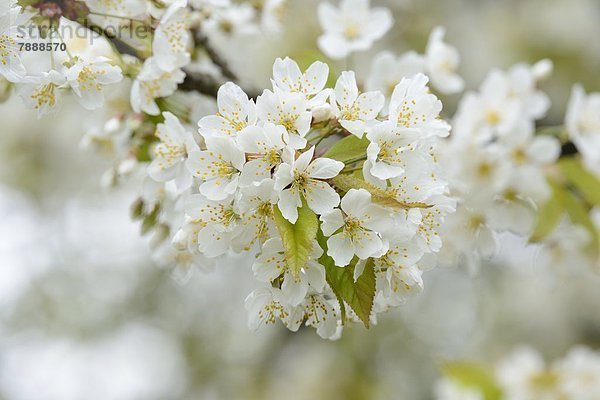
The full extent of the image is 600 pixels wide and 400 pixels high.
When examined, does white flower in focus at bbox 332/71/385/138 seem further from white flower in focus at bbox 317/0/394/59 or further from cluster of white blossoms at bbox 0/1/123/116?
white flower in focus at bbox 317/0/394/59

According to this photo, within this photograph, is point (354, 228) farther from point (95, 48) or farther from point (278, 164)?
point (95, 48)

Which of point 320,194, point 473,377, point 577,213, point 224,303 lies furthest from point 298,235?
point 224,303

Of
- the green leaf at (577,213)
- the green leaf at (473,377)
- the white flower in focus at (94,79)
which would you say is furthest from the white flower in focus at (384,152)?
the green leaf at (473,377)

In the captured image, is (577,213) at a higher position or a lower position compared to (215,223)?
lower

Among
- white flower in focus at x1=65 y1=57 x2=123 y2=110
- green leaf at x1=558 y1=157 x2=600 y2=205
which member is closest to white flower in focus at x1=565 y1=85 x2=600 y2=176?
green leaf at x1=558 y1=157 x2=600 y2=205

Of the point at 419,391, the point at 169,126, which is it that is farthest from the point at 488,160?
the point at 419,391

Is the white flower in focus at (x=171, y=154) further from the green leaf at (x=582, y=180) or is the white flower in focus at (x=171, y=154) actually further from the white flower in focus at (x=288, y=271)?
the green leaf at (x=582, y=180)
